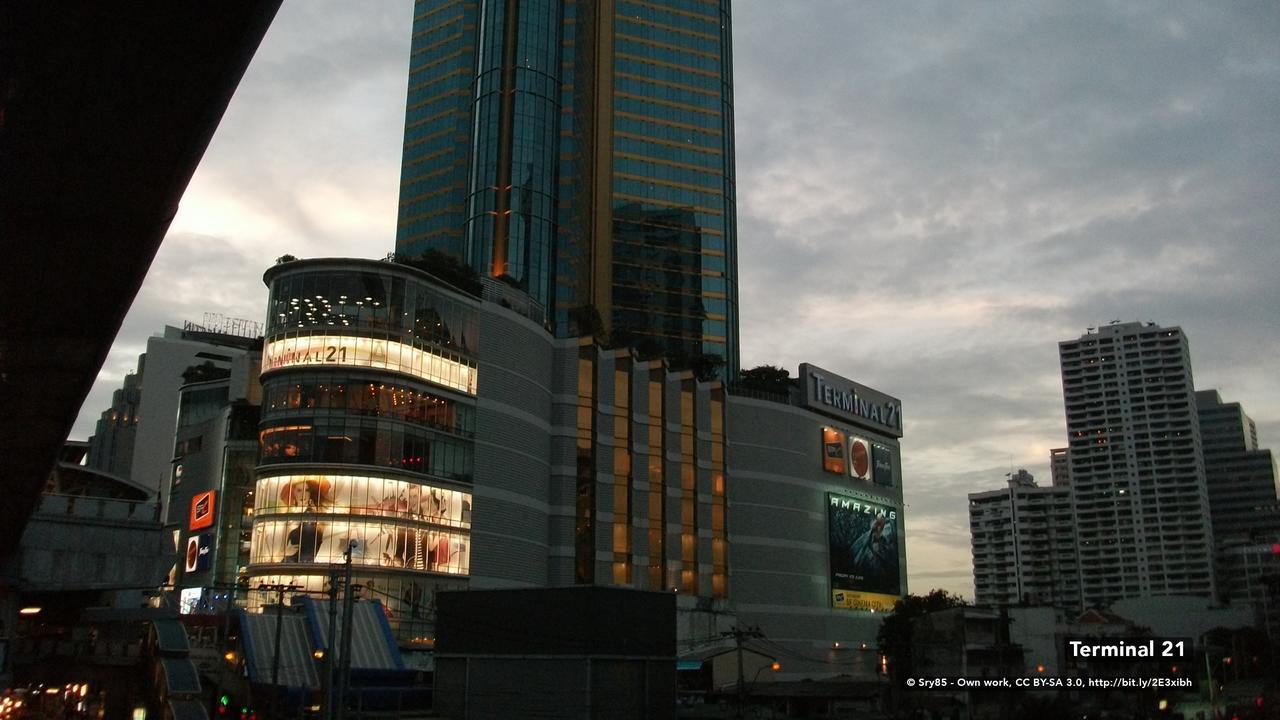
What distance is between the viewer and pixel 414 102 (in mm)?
164250

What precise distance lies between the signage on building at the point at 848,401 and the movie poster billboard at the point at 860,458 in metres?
2.50

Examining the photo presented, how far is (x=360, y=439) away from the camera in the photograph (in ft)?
234

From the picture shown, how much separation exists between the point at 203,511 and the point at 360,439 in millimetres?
22151

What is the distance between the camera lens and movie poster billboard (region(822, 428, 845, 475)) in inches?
4550

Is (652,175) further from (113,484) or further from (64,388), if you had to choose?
(64,388)

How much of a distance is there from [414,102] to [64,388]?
151442 mm

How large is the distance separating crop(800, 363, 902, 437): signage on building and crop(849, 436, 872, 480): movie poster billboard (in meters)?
2.50

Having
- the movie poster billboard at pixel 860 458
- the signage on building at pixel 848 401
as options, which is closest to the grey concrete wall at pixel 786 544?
the signage on building at pixel 848 401

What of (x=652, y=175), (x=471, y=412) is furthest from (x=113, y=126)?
(x=652, y=175)

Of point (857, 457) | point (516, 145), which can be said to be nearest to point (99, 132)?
point (857, 457)

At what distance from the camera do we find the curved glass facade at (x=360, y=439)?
7000 cm

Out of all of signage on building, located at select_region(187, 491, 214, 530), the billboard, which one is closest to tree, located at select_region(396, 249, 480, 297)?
signage on building, located at select_region(187, 491, 214, 530)

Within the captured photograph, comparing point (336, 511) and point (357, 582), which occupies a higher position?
point (336, 511)

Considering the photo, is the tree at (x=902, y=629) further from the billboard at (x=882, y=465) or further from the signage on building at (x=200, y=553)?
the signage on building at (x=200, y=553)
